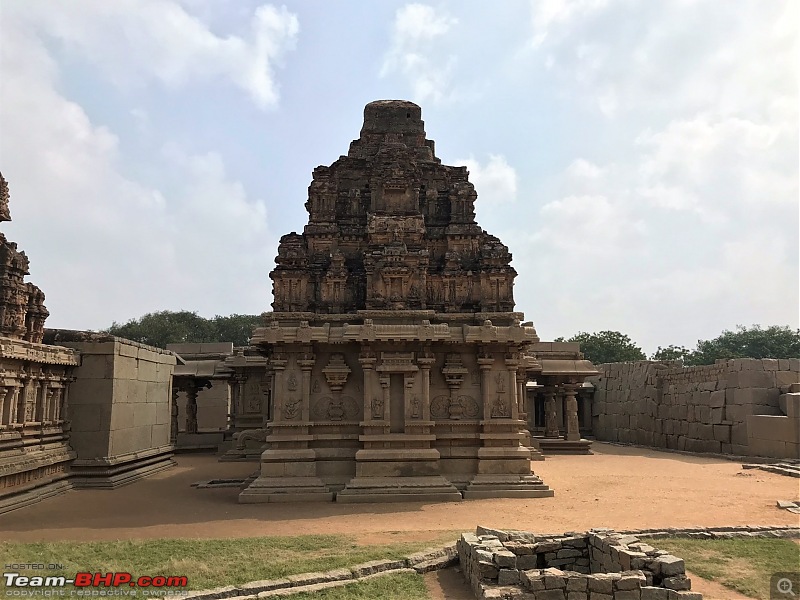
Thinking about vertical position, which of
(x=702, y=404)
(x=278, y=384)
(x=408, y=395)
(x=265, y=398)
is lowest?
(x=702, y=404)

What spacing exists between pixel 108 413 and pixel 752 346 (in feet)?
178

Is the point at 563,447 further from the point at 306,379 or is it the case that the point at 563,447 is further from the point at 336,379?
the point at 306,379

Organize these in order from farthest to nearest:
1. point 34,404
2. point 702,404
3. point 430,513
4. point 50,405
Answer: point 702,404, point 50,405, point 34,404, point 430,513

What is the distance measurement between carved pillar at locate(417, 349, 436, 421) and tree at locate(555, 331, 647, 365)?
43540 mm

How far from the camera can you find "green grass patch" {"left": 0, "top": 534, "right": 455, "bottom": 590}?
697 cm

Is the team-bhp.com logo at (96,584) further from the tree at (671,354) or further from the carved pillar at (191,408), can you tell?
the tree at (671,354)

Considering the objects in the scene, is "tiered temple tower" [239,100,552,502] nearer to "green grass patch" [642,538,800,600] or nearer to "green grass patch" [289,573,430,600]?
"green grass patch" [642,538,800,600]

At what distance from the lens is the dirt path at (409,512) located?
988cm

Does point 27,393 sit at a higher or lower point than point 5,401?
higher

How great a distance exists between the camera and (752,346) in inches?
2094

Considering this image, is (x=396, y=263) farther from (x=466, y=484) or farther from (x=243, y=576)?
(x=243, y=576)

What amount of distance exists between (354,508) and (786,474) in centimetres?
1205

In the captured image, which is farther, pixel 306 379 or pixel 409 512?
pixel 306 379

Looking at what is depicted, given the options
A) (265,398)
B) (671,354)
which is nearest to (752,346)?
(671,354)
